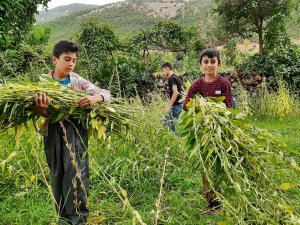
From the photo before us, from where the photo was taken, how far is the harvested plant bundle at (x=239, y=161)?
2041 millimetres

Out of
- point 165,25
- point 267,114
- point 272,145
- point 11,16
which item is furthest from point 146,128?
point 165,25

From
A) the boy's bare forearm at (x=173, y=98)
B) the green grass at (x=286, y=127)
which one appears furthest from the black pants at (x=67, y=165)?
the green grass at (x=286, y=127)

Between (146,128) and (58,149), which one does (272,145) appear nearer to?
(58,149)

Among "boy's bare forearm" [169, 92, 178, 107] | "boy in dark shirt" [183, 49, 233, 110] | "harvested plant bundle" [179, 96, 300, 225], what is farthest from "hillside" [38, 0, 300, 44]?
"harvested plant bundle" [179, 96, 300, 225]

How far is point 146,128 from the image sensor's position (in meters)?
3.79

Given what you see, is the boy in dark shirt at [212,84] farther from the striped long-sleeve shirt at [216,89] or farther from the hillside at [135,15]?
the hillside at [135,15]

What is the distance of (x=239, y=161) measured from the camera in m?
2.08

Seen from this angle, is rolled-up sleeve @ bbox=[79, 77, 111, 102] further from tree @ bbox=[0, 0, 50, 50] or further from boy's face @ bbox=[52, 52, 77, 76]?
tree @ bbox=[0, 0, 50, 50]

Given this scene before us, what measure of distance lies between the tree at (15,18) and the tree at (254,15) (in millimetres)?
5543

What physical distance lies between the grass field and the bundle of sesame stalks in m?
0.26

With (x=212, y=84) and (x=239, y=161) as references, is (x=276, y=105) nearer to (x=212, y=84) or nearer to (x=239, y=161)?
(x=212, y=84)

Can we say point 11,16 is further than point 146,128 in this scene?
Yes

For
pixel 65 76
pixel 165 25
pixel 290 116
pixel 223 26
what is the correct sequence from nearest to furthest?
1. pixel 65 76
2. pixel 290 116
3. pixel 223 26
4. pixel 165 25

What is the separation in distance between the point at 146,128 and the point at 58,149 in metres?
1.48
